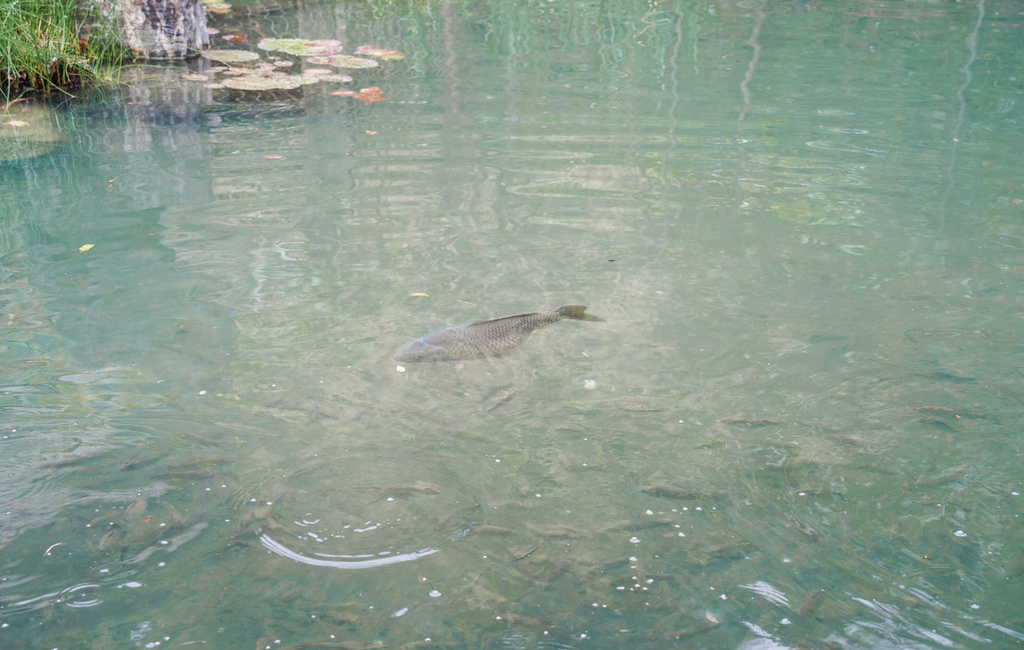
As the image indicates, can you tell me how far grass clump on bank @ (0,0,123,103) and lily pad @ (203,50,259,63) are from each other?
1.33 m

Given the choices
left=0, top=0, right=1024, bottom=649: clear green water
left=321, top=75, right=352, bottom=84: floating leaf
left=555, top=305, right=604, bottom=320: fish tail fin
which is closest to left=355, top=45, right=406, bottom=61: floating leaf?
left=321, top=75, right=352, bottom=84: floating leaf

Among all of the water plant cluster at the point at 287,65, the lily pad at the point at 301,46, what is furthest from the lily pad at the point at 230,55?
the lily pad at the point at 301,46

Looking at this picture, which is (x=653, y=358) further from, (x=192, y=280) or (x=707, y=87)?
(x=707, y=87)

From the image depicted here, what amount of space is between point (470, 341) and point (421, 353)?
0.26 metres

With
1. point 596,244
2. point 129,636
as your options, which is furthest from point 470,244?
point 129,636

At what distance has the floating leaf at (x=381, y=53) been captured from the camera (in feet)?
35.3

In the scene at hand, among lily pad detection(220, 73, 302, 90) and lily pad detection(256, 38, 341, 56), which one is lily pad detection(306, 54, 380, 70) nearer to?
lily pad detection(256, 38, 341, 56)

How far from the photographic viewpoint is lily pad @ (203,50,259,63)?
1046 centimetres

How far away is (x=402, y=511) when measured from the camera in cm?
327

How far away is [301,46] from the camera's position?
35.7ft

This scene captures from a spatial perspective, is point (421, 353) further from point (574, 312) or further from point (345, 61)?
point (345, 61)

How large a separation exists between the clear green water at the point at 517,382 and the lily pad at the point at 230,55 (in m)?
2.22

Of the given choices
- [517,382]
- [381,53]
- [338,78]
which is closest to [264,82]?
[338,78]

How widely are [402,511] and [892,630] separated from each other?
1824 mm
